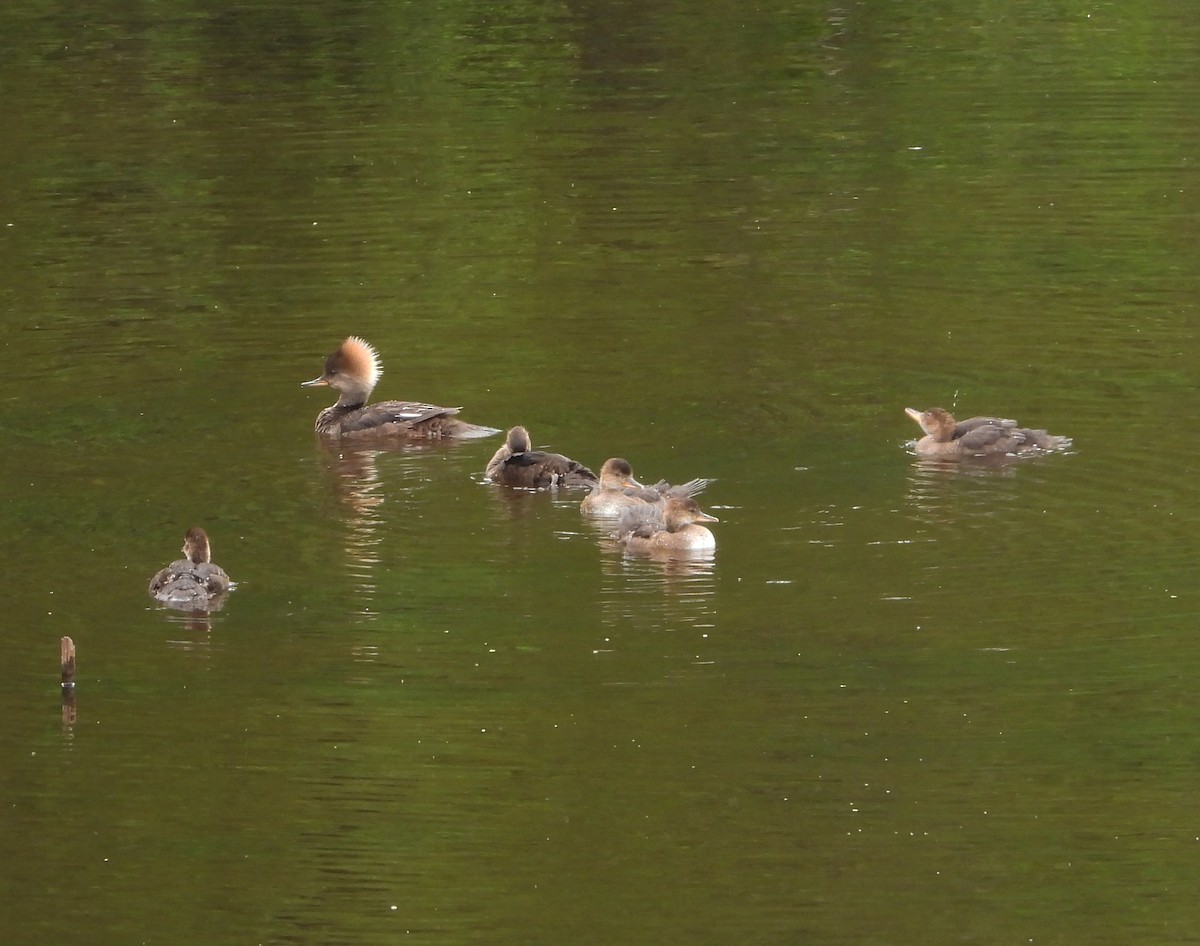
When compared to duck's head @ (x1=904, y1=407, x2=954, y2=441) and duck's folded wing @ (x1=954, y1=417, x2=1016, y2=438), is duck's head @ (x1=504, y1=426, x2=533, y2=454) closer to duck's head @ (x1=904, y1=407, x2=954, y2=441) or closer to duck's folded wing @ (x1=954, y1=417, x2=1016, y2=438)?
duck's head @ (x1=904, y1=407, x2=954, y2=441)

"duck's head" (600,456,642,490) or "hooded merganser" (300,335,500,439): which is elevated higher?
"duck's head" (600,456,642,490)

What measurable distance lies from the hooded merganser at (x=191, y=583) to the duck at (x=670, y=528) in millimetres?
1941

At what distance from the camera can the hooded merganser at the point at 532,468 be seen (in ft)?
44.3

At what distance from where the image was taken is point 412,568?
39.7 feet

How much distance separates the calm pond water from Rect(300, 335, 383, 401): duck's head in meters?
0.32

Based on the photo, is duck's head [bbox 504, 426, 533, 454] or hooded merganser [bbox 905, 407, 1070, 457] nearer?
duck's head [bbox 504, 426, 533, 454]

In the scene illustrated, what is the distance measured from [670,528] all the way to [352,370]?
12.1ft

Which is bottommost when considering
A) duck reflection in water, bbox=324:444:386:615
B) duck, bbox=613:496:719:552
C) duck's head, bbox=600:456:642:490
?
duck reflection in water, bbox=324:444:386:615

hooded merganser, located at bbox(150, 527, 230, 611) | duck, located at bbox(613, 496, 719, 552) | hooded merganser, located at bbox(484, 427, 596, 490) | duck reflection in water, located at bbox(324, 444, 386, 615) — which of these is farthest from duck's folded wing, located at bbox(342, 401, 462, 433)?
hooded merganser, located at bbox(150, 527, 230, 611)

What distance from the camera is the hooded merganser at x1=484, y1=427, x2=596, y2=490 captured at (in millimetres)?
13492

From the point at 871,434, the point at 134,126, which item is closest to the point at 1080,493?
the point at 871,434

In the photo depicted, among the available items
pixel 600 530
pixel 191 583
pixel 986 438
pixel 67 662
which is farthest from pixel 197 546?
pixel 986 438

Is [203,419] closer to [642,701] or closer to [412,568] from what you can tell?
[412,568]

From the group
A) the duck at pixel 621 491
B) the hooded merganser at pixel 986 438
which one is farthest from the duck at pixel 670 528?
the hooded merganser at pixel 986 438
